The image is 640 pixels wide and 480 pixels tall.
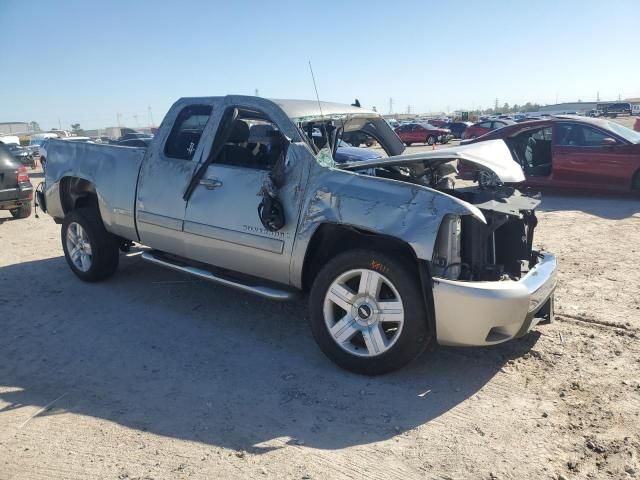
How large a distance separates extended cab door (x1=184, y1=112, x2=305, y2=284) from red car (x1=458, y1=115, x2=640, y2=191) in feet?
19.0

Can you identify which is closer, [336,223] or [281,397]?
[281,397]

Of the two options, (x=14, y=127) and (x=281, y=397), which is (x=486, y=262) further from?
(x=14, y=127)

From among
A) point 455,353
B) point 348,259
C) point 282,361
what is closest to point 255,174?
point 348,259

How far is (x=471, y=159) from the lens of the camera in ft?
13.3

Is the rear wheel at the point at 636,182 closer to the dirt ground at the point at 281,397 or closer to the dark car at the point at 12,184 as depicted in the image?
A: the dirt ground at the point at 281,397

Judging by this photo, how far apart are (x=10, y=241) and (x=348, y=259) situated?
6.92 m

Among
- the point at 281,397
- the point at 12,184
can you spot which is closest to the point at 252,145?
→ the point at 281,397

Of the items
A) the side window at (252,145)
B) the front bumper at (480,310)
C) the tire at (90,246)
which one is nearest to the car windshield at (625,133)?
the front bumper at (480,310)

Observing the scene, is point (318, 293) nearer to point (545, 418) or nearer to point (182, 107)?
point (545, 418)

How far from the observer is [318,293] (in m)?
3.91

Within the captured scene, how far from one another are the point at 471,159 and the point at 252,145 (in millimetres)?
1857

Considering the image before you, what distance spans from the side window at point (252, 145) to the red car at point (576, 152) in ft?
18.7

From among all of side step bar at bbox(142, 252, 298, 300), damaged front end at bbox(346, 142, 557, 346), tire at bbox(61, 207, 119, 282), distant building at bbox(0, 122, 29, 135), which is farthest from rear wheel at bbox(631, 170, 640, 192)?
distant building at bbox(0, 122, 29, 135)

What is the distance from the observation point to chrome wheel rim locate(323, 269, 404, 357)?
12.2 ft
